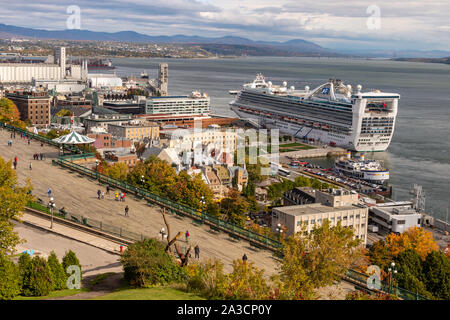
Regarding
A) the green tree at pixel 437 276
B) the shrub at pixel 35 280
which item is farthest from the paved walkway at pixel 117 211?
the green tree at pixel 437 276

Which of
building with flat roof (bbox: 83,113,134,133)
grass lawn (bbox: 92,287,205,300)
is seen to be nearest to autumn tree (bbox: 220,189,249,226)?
grass lawn (bbox: 92,287,205,300)

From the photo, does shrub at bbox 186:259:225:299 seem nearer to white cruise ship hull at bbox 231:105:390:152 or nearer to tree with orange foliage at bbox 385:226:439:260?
tree with orange foliage at bbox 385:226:439:260

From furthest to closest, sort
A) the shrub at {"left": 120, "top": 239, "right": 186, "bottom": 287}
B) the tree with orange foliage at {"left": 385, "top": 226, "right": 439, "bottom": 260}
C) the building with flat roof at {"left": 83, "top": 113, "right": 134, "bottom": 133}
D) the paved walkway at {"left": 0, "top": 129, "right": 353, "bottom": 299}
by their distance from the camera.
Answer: the building with flat roof at {"left": 83, "top": 113, "right": 134, "bottom": 133} → the tree with orange foliage at {"left": 385, "top": 226, "right": 439, "bottom": 260} → the paved walkway at {"left": 0, "top": 129, "right": 353, "bottom": 299} → the shrub at {"left": 120, "top": 239, "right": 186, "bottom": 287}

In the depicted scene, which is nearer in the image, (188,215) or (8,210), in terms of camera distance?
(8,210)

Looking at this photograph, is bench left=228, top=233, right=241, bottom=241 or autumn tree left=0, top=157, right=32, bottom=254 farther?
bench left=228, top=233, right=241, bottom=241

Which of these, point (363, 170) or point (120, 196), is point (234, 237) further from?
point (363, 170)

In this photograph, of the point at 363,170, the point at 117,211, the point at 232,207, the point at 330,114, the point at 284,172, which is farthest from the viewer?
the point at 330,114

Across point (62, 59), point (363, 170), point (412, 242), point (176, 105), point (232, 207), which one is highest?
point (62, 59)

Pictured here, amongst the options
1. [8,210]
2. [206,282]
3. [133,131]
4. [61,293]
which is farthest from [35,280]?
[133,131]
